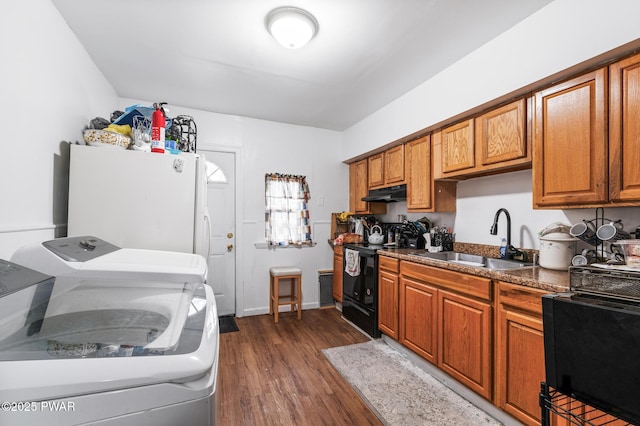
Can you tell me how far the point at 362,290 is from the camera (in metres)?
3.25

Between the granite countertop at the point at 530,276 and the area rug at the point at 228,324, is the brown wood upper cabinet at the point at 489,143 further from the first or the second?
the area rug at the point at 228,324

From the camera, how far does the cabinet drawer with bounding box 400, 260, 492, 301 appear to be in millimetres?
1879

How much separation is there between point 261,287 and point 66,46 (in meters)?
3.00

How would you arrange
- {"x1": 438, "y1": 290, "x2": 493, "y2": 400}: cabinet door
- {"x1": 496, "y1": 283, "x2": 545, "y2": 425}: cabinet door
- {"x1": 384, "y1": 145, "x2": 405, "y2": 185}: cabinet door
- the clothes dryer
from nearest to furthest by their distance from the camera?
the clothes dryer
{"x1": 496, "y1": 283, "x2": 545, "y2": 425}: cabinet door
{"x1": 438, "y1": 290, "x2": 493, "y2": 400}: cabinet door
{"x1": 384, "y1": 145, "x2": 405, "y2": 185}: cabinet door

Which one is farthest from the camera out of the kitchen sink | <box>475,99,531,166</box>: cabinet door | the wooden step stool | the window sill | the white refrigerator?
the window sill

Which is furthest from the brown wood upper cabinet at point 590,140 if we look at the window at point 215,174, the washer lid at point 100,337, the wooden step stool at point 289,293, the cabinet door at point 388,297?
the window at point 215,174

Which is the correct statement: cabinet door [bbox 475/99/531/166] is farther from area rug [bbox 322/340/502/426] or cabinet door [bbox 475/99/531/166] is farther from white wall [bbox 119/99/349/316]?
white wall [bbox 119/99/349/316]

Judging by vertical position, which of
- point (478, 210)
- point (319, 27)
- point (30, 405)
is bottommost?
point (30, 405)

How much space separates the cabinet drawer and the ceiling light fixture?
6.35 ft

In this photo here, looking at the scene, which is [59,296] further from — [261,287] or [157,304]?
[261,287]

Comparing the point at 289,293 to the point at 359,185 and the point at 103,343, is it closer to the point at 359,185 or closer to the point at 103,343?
the point at 359,185

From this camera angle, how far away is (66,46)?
190cm

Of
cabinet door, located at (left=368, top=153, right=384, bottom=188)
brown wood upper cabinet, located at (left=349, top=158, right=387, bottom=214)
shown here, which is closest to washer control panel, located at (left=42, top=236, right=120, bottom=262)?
cabinet door, located at (left=368, top=153, right=384, bottom=188)

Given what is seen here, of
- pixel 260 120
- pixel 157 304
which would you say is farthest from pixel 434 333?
pixel 260 120
